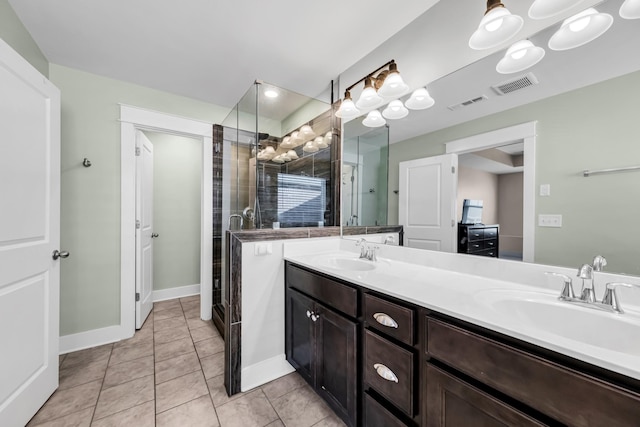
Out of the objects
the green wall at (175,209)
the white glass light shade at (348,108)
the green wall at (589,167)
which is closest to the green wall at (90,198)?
the green wall at (175,209)

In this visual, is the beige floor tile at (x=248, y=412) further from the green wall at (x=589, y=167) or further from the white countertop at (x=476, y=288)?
the green wall at (x=589, y=167)

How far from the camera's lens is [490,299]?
0.95m

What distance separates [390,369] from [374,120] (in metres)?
1.63

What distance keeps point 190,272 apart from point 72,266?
142 centimetres

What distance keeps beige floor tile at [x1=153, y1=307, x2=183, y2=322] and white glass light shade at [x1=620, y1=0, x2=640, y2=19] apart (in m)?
3.90

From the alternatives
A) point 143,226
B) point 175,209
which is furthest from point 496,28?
point 175,209

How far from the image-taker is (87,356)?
2059 mm

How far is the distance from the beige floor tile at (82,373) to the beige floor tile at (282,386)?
1263 mm

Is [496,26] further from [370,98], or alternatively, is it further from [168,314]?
[168,314]

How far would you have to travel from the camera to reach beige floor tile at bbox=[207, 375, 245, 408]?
5.08 feet

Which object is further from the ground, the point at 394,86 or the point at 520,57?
the point at 394,86

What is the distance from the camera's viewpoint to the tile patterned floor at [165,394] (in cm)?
141

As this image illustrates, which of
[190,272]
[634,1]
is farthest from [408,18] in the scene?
[190,272]

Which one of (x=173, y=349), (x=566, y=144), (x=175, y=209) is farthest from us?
(x=175, y=209)
